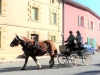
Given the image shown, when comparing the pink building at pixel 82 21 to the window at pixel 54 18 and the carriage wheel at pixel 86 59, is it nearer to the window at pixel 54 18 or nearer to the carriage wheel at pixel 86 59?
the window at pixel 54 18

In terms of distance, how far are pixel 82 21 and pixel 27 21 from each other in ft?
43.9

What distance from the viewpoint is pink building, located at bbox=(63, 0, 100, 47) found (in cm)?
3083

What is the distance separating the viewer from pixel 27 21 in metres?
24.4

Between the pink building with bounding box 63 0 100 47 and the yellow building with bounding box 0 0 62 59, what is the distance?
1683mm

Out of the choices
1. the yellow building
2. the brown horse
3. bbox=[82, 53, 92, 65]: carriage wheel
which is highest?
the yellow building

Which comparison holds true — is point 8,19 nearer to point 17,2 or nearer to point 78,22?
point 17,2

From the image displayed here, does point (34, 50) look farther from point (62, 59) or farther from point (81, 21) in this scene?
point (81, 21)

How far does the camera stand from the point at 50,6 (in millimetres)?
27812

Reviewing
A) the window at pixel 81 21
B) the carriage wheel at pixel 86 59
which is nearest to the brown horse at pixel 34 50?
the carriage wheel at pixel 86 59

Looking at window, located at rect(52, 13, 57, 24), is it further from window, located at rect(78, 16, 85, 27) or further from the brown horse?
the brown horse

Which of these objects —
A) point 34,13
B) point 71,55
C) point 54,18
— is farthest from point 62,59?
point 54,18

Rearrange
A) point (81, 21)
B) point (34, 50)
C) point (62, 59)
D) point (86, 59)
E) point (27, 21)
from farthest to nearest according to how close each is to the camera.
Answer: point (81, 21)
point (27, 21)
point (86, 59)
point (62, 59)
point (34, 50)

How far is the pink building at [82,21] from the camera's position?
3083 centimetres

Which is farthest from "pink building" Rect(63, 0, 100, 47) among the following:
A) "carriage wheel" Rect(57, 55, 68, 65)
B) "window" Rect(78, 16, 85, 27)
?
"carriage wheel" Rect(57, 55, 68, 65)
